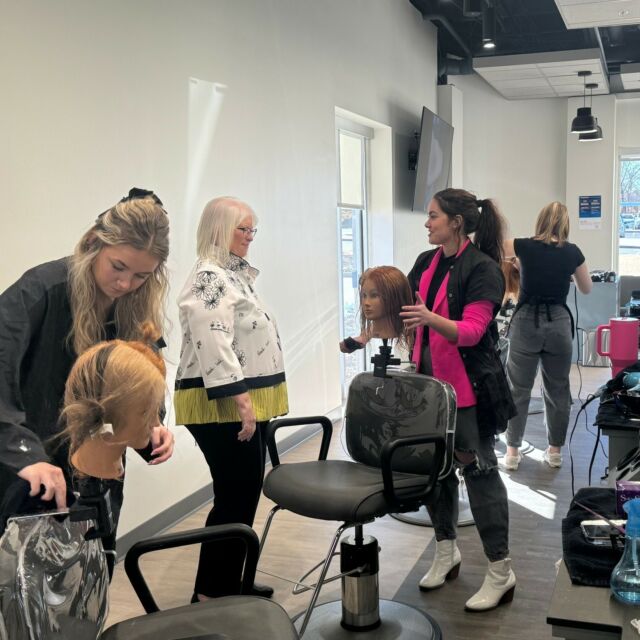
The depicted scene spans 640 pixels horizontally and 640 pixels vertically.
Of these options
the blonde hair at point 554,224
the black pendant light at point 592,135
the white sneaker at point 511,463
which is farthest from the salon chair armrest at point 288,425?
the black pendant light at point 592,135

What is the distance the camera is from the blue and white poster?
9.48 meters

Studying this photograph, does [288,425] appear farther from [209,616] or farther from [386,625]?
[209,616]

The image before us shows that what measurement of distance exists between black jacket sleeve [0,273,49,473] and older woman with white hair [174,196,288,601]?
0.82 meters

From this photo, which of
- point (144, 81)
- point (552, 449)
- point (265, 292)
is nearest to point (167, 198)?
point (144, 81)

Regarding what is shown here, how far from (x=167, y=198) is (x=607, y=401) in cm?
204

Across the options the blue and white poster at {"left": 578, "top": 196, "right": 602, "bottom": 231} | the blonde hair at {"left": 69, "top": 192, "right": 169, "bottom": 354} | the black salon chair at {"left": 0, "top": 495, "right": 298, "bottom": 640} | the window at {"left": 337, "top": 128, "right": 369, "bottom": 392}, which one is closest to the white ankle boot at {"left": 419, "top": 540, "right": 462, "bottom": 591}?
the black salon chair at {"left": 0, "top": 495, "right": 298, "bottom": 640}

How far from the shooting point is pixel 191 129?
11.8 feet

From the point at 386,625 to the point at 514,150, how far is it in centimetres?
833

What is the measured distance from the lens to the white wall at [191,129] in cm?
268

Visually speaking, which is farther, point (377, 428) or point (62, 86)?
point (62, 86)

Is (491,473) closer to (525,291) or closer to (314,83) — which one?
(525,291)

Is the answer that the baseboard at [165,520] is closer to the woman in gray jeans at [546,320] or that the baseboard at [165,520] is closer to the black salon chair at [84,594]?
the black salon chair at [84,594]

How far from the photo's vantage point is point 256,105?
423 centimetres

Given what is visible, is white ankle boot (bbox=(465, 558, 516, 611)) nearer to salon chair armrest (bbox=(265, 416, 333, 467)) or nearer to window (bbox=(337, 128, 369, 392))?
salon chair armrest (bbox=(265, 416, 333, 467))
